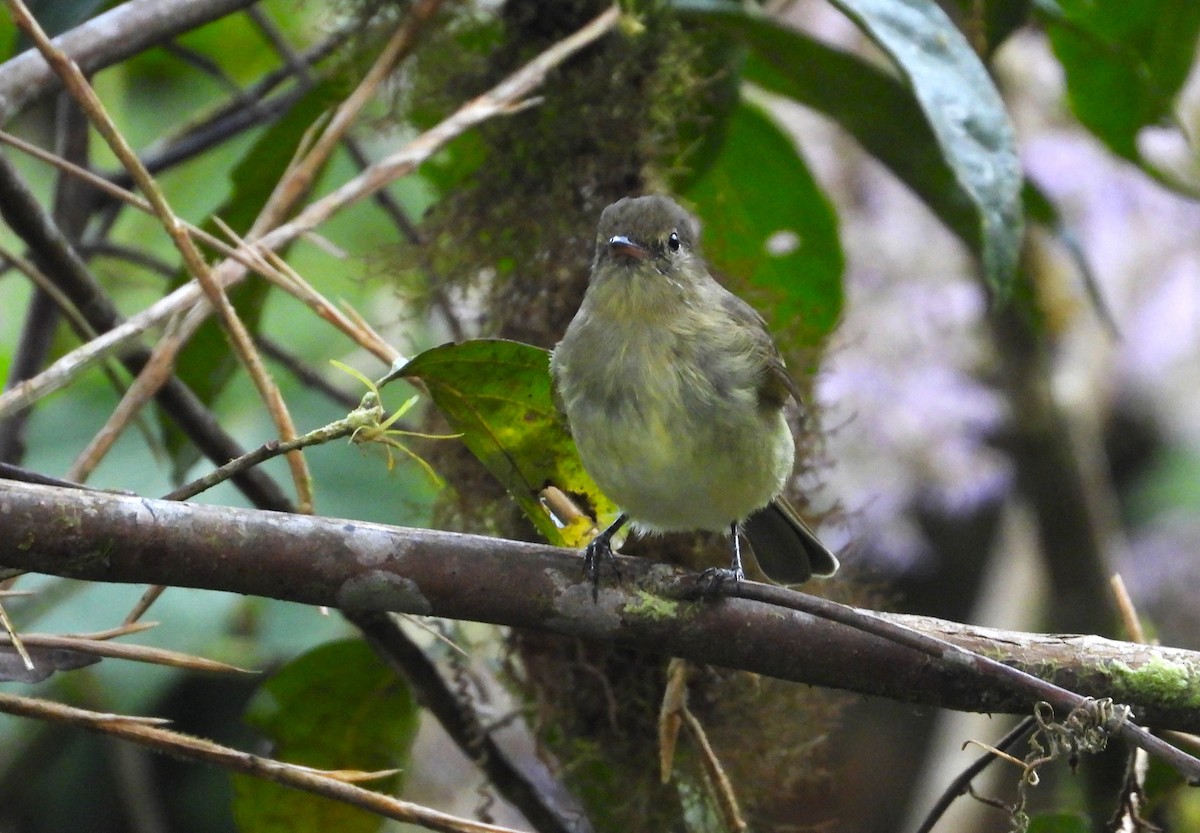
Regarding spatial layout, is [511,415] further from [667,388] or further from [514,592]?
[514,592]

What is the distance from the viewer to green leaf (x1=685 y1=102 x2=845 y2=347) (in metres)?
3.03

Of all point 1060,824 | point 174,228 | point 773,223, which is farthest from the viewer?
point 773,223

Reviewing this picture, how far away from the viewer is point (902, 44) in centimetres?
235

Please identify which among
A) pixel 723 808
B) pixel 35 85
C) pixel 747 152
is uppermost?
pixel 35 85

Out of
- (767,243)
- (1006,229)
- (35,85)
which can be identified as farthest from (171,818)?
(1006,229)

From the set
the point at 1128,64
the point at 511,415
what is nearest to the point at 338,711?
the point at 511,415

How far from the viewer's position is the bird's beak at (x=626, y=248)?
91.6 inches

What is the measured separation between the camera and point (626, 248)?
233 cm

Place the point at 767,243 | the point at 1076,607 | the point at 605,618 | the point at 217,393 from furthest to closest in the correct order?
the point at 1076,607 → the point at 767,243 → the point at 217,393 → the point at 605,618

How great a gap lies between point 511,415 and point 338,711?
833 mm

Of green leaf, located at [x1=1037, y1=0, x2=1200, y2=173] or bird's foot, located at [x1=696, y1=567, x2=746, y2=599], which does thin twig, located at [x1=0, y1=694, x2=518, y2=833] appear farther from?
green leaf, located at [x1=1037, y1=0, x2=1200, y2=173]

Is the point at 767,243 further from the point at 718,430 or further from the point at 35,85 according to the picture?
the point at 35,85

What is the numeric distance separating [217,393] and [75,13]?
0.84 metres

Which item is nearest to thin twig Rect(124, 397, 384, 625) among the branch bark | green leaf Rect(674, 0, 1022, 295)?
the branch bark
